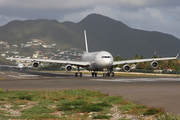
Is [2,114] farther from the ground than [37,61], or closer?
closer

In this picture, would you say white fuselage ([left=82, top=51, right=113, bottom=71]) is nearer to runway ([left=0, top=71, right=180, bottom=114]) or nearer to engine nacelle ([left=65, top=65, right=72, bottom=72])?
engine nacelle ([left=65, top=65, right=72, bottom=72])

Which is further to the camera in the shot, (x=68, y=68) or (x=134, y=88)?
(x=68, y=68)

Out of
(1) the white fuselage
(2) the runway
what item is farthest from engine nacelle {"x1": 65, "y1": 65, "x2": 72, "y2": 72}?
(2) the runway

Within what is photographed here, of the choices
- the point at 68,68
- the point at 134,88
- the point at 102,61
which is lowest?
the point at 134,88

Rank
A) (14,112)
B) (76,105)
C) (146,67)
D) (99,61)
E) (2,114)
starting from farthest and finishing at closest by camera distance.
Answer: (146,67) < (99,61) < (76,105) < (14,112) < (2,114)

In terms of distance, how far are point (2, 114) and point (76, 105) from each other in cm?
335

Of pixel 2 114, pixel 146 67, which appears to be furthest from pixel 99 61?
pixel 146 67

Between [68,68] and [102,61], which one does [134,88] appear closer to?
[102,61]

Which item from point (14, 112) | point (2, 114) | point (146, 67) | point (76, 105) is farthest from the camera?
point (146, 67)

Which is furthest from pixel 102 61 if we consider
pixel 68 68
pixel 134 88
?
pixel 134 88

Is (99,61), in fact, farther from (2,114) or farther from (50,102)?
(2,114)

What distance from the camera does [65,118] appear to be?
33.8 ft

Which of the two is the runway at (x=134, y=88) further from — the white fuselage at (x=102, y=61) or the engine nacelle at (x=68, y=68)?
the engine nacelle at (x=68, y=68)

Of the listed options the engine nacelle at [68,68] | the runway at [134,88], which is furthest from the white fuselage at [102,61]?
the runway at [134,88]
